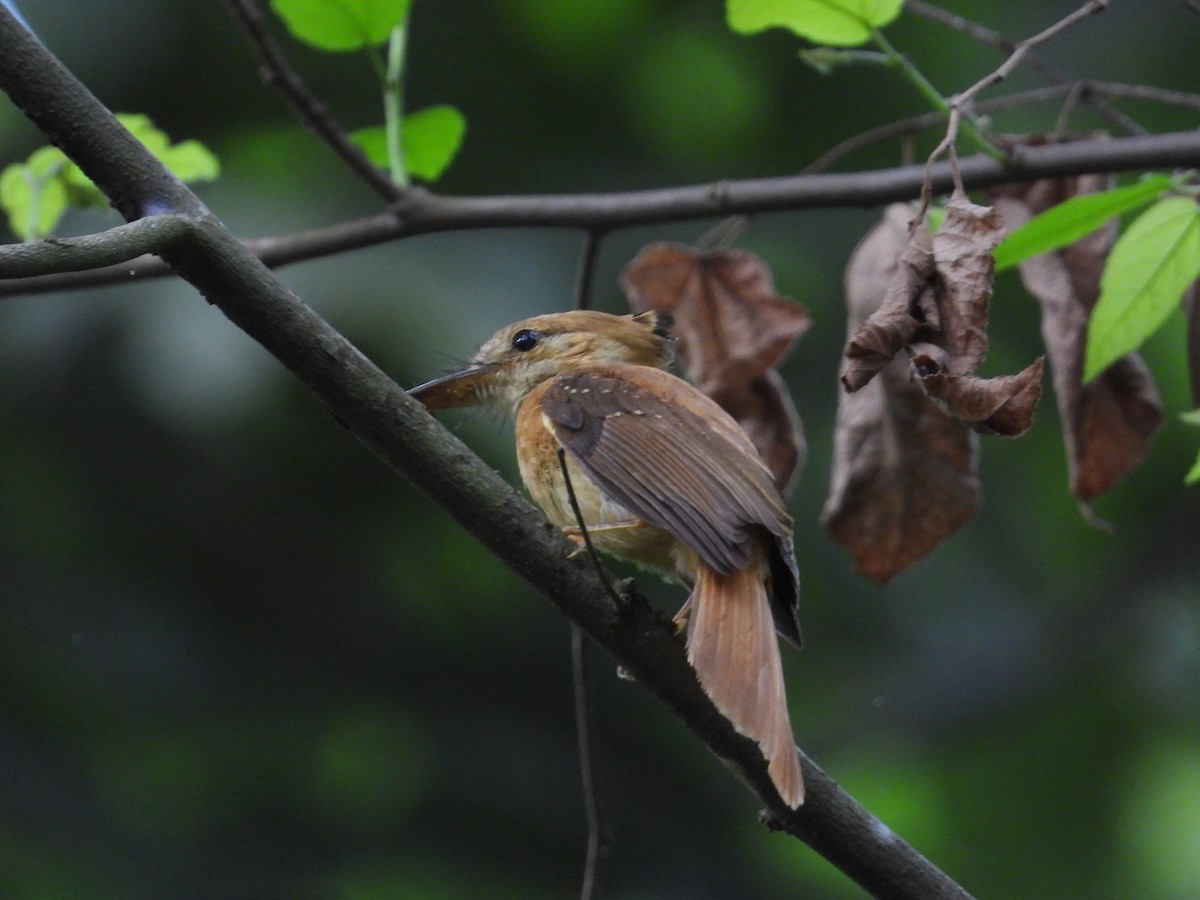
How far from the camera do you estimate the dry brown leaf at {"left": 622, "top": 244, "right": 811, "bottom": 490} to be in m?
2.90

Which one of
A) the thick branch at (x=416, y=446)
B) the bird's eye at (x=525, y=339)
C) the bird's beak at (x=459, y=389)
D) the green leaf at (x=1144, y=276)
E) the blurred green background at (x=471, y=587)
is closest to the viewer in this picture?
the thick branch at (x=416, y=446)

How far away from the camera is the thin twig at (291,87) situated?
2469 mm

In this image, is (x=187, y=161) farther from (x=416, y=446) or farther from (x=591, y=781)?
(x=591, y=781)

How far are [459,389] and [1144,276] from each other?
1.50m

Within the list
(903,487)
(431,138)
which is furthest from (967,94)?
(431,138)

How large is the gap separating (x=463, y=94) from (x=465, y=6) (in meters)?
0.40

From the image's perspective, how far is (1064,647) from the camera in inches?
244

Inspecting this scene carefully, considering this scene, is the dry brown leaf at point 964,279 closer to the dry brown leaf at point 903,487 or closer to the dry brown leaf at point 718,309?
the dry brown leaf at point 903,487

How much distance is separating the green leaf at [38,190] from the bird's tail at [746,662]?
145 cm

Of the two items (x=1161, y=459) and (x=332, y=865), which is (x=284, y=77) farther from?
(x=1161, y=459)

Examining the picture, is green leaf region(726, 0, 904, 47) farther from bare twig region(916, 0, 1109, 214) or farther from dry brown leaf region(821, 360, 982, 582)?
dry brown leaf region(821, 360, 982, 582)

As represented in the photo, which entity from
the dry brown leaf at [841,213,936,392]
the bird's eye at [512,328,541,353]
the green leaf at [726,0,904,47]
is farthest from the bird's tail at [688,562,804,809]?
the bird's eye at [512,328,541,353]

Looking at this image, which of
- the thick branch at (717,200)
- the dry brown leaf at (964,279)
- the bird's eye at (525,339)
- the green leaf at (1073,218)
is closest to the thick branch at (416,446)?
the dry brown leaf at (964,279)

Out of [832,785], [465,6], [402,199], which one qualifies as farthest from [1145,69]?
[832,785]
